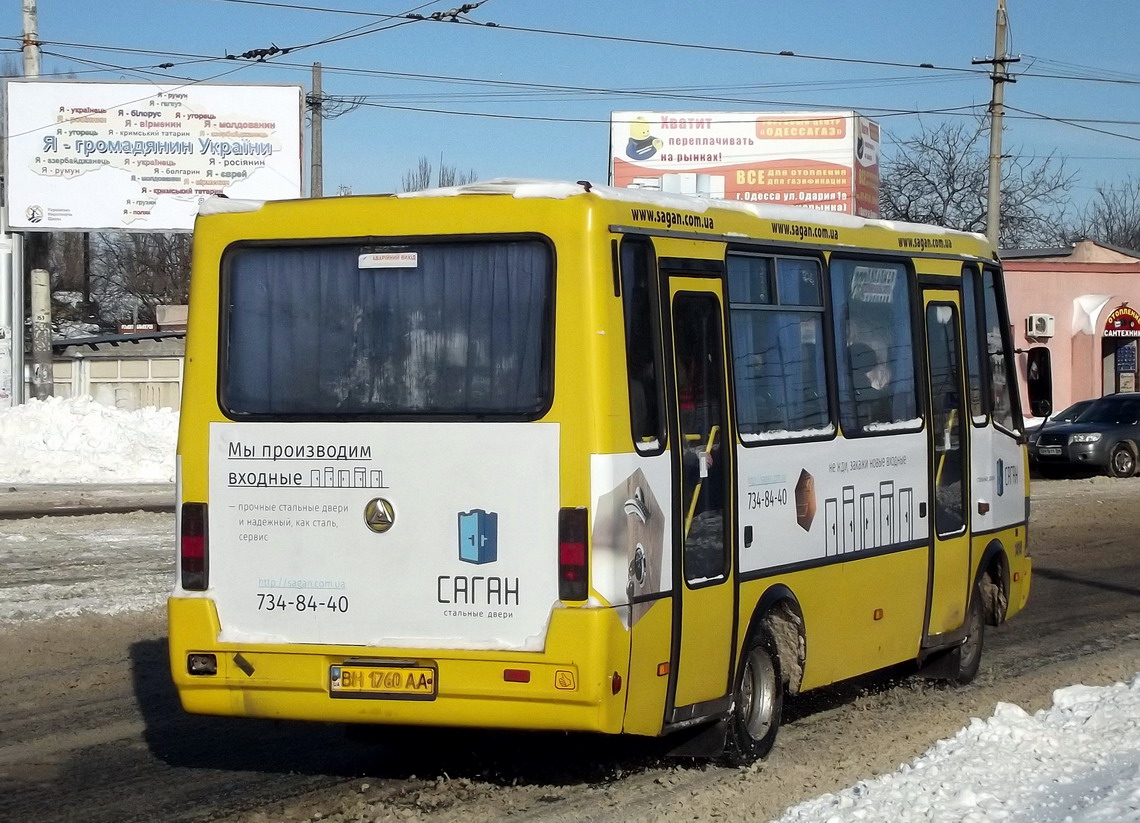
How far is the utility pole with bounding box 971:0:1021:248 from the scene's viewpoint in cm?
3250

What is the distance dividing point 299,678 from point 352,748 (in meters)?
1.48

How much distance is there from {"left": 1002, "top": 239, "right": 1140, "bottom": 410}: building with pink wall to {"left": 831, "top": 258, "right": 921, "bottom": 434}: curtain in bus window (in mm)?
34984

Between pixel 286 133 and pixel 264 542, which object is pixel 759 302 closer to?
pixel 264 542

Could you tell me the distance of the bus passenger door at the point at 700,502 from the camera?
697 cm

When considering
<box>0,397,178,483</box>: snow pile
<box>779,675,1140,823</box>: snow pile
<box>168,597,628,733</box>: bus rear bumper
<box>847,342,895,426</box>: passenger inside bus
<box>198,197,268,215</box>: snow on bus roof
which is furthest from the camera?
<box>0,397,178,483</box>: snow pile

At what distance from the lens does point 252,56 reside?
1362 inches

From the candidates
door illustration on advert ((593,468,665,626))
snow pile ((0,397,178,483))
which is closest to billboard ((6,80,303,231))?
snow pile ((0,397,178,483))

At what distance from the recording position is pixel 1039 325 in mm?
42875

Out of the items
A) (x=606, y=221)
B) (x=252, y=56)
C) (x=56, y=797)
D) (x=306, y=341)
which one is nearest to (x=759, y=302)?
(x=606, y=221)

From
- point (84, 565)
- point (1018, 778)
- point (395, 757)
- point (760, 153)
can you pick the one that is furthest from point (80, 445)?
point (760, 153)

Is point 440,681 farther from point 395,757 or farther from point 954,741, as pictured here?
point 954,741

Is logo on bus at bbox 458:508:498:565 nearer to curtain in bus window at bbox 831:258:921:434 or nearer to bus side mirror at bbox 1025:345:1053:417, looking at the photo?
curtain in bus window at bbox 831:258:921:434

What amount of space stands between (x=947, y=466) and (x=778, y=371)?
2257 mm

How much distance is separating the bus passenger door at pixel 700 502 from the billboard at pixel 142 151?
29.5 metres
